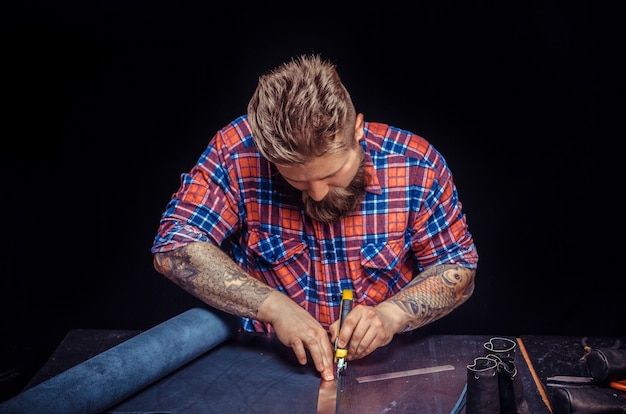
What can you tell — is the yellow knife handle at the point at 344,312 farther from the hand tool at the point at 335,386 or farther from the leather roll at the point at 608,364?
the leather roll at the point at 608,364

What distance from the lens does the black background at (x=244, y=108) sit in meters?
3.62

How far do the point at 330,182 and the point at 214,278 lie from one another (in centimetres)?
54

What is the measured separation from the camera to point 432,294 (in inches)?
99.4

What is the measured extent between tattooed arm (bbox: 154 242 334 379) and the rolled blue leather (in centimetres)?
8

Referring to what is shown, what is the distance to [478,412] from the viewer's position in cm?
186

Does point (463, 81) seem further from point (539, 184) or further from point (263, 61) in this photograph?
point (263, 61)

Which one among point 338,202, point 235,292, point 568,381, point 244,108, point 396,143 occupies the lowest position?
point 568,381

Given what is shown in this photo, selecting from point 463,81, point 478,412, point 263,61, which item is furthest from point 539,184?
point 478,412

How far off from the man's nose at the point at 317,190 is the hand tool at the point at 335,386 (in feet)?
1.21

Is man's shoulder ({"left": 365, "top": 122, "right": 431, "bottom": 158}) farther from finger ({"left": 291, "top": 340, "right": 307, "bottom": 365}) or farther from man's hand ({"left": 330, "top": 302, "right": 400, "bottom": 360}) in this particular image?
finger ({"left": 291, "top": 340, "right": 307, "bottom": 365})

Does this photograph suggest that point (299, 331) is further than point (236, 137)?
No

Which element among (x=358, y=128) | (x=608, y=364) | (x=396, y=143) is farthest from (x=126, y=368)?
(x=608, y=364)

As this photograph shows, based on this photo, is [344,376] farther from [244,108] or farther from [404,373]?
[244,108]

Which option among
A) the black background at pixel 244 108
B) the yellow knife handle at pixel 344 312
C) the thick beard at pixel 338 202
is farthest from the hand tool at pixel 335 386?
the black background at pixel 244 108
